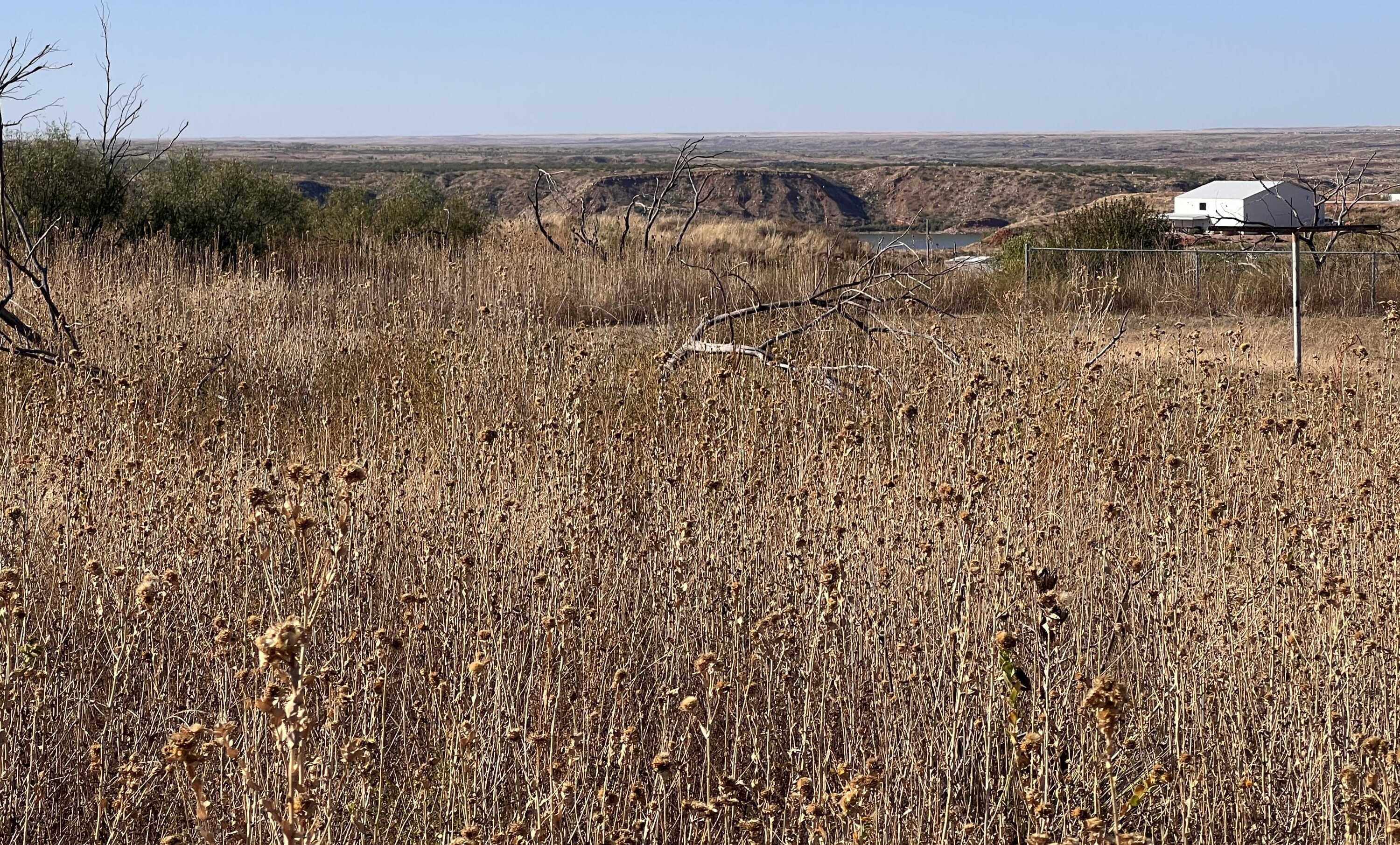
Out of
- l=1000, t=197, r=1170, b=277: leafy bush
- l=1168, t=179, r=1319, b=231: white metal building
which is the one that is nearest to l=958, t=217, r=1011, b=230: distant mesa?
l=1168, t=179, r=1319, b=231: white metal building

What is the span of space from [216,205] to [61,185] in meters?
1.85

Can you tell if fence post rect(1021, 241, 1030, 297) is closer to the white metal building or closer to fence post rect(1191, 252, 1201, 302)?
fence post rect(1191, 252, 1201, 302)

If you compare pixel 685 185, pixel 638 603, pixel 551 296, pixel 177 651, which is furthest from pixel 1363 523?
pixel 685 185

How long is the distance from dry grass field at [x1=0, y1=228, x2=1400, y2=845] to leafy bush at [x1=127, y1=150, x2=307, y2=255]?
31.1ft

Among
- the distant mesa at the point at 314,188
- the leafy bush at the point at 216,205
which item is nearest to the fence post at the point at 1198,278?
the leafy bush at the point at 216,205

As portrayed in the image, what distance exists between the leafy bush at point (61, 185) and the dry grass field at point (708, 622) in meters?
9.41

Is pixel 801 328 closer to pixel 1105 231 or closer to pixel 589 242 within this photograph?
pixel 589 242

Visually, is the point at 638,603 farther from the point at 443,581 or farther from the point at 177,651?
the point at 177,651

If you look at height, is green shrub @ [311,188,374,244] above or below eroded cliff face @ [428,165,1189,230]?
below

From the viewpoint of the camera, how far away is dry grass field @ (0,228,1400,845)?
2742 millimetres

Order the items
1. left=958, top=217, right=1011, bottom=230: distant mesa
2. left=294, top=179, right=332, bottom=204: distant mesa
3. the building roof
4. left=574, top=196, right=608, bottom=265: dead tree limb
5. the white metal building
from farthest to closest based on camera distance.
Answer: left=294, top=179, right=332, bottom=204: distant mesa < left=958, top=217, right=1011, bottom=230: distant mesa < the building roof < the white metal building < left=574, top=196, right=608, bottom=265: dead tree limb

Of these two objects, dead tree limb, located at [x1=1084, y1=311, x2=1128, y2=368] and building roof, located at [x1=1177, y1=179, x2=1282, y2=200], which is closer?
dead tree limb, located at [x1=1084, y1=311, x2=1128, y2=368]

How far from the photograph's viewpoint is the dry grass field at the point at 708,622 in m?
2.74

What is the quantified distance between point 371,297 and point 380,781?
29.4 feet
